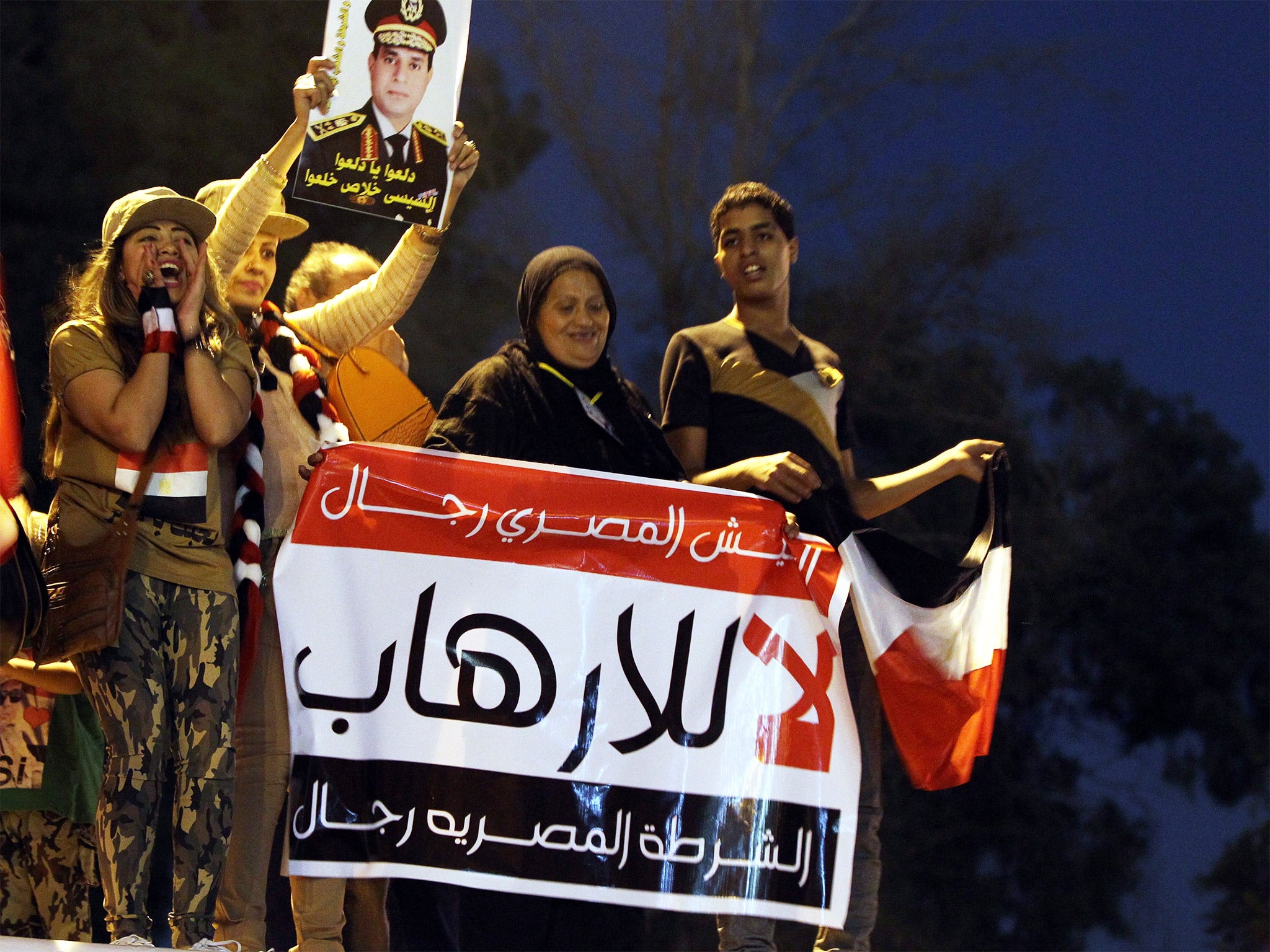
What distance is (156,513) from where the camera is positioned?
10.2 ft

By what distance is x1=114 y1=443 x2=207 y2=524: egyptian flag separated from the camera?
10.2 ft

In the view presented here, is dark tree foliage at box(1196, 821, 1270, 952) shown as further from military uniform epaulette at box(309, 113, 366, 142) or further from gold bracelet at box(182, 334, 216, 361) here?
gold bracelet at box(182, 334, 216, 361)

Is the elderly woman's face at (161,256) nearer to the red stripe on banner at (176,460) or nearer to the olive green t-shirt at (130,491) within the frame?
the olive green t-shirt at (130,491)

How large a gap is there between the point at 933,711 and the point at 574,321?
1.31 metres

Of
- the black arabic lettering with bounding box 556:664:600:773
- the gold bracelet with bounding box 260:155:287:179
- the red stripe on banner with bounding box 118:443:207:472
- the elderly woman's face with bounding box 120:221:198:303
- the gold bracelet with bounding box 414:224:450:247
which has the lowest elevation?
the black arabic lettering with bounding box 556:664:600:773

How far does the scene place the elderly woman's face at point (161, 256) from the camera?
318 centimetres

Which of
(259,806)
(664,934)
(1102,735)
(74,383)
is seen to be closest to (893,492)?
(259,806)

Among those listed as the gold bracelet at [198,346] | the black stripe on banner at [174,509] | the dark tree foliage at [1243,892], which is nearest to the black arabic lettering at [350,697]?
the black stripe on banner at [174,509]

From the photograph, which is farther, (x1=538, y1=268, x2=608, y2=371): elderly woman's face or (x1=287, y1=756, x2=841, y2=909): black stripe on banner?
(x1=538, y1=268, x2=608, y2=371): elderly woman's face

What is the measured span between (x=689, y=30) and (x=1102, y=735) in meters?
3.56

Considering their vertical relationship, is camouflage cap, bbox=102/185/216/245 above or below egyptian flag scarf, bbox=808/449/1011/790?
above

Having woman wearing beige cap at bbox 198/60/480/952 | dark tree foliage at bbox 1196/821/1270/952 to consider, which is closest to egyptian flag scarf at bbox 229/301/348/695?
woman wearing beige cap at bbox 198/60/480/952

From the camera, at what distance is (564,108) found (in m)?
6.29

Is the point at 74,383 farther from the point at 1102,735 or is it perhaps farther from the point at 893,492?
the point at 1102,735
